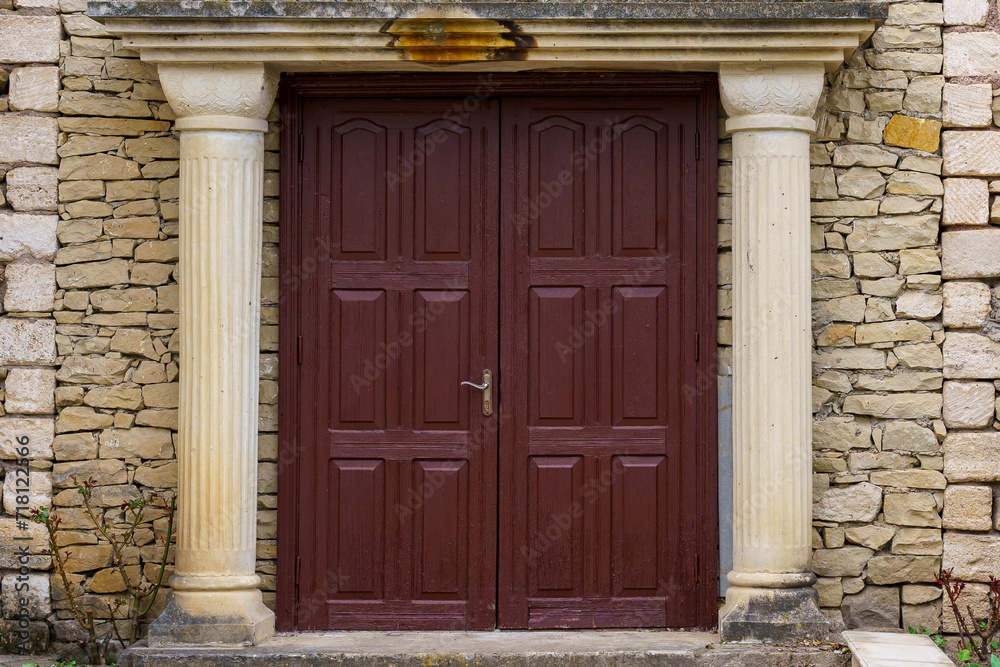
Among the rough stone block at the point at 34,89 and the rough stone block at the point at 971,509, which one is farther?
the rough stone block at the point at 34,89

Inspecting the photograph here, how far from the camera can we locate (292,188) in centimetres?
468

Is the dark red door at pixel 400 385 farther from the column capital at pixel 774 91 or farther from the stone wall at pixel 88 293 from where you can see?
the column capital at pixel 774 91

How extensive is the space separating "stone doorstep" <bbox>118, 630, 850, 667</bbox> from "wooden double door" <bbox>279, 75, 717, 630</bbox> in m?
Result: 0.32

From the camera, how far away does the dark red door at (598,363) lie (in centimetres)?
465

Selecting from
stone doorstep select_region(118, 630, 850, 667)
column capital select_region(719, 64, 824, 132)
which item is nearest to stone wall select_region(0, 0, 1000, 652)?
column capital select_region(719, 64, 824, 132)

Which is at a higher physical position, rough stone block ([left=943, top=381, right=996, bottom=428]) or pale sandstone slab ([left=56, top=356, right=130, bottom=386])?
pale sandstone slab ([left=56, top=356, right=130, bottom=386])

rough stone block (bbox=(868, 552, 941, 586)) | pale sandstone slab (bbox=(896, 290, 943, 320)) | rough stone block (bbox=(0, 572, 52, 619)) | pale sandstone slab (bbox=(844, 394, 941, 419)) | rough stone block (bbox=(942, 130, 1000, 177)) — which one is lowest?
rough stone block (bbox=(0, 572, 52, 619))

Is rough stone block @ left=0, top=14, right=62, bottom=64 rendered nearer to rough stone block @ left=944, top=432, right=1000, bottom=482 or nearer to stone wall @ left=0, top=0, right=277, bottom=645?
stone wall @ left=0, top=0, right=277, bottom=645

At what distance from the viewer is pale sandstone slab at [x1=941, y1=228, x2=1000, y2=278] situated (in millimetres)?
4562

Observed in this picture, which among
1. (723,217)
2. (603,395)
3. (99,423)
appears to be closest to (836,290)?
(723,217)

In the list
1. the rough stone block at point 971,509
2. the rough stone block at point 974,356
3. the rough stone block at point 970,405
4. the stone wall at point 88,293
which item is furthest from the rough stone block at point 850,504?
the stone wall at point 88,293

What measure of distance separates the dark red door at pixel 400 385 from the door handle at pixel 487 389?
0.10 feet

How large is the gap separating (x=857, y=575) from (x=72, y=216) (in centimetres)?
405

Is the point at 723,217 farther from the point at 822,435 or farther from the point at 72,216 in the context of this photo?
the point at 72,216
